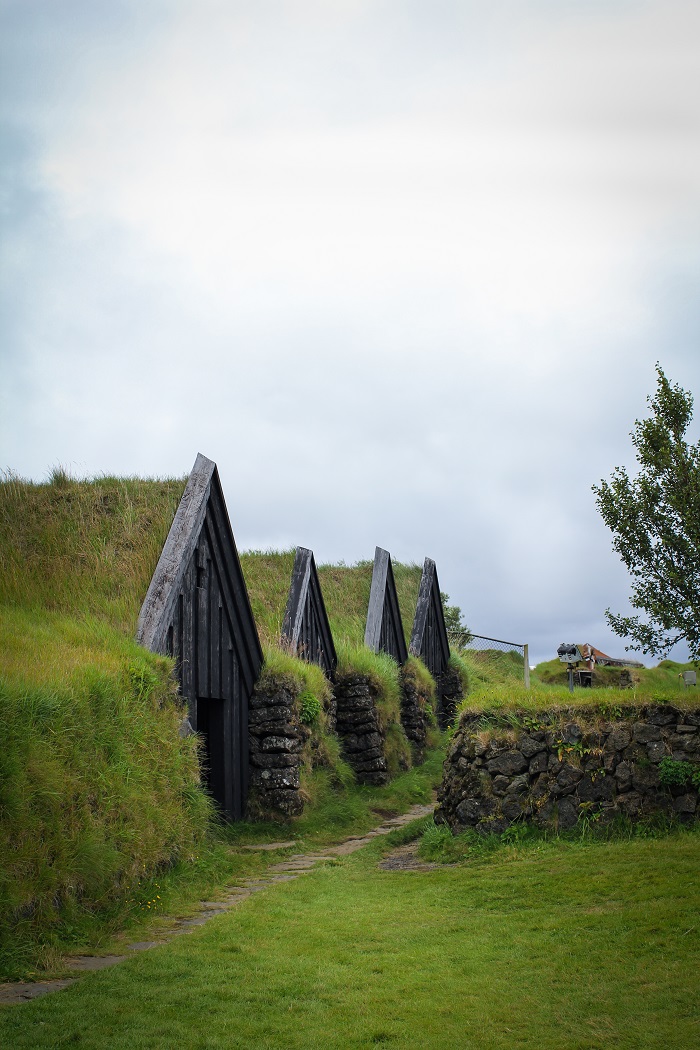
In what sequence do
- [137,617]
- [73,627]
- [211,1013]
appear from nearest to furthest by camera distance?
1. [211,1013]
2. [73,627]
3. [137,617]

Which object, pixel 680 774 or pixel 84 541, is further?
pixel 84 541

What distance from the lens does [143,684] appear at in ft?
34.8

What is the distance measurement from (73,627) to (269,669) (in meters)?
4.74

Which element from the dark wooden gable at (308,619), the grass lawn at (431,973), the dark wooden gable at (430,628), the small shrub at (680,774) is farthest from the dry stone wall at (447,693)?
the grass lawn at (431,973)

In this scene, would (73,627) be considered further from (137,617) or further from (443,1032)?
(443,1032)

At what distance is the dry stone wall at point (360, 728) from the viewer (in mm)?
19609

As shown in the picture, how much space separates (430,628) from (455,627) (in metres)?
11.9

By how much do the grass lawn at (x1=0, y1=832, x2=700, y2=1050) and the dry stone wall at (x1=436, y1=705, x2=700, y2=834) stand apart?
3.62ft

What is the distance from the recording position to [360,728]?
19.9 meters

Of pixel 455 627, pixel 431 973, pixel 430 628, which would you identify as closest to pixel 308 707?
pixel 431 973

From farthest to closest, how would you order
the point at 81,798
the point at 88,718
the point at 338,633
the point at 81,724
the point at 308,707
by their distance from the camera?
the point at 338,633 < the point at 308,707 < the point at 88,718 < the point at 81,724 < the point at 81,798

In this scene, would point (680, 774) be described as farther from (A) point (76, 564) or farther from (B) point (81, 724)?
(A) point (76, 564)

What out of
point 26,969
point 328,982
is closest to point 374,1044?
point 328,982

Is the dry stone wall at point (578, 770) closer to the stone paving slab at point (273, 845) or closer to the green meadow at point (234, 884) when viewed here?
the green meadow at point (234, 884)
